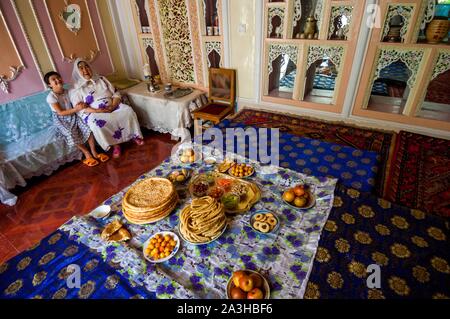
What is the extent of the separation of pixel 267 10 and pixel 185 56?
138cm

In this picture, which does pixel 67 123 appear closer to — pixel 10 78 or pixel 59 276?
pixel 10 78

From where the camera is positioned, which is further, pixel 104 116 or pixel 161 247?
pixel 104 116

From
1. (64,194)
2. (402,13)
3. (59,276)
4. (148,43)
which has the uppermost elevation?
(402,13)

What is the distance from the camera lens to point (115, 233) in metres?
1.34

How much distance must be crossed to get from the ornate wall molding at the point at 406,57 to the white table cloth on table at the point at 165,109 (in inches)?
88.1

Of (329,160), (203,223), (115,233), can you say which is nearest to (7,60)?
(115,233)

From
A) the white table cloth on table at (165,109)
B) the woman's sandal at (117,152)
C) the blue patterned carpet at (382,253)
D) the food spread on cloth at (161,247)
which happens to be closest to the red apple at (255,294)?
the blue patterned carpet at (382,253)

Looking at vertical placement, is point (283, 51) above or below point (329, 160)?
above

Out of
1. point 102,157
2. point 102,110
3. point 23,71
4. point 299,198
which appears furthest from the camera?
point 102,157

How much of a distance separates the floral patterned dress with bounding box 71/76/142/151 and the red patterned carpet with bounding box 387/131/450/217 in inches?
122

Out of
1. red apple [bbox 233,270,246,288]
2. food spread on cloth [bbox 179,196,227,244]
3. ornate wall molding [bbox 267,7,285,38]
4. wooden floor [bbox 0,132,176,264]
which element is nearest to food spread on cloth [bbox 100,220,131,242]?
food spread on cloth [bbox 179,196,227,244]

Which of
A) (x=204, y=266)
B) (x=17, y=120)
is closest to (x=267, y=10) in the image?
(x=204, y=266)

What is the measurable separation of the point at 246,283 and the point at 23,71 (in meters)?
3.65

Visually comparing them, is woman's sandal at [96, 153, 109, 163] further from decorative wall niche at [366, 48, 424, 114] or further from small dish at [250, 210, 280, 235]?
decorative wall niche at [366, 48, 424, 114]
